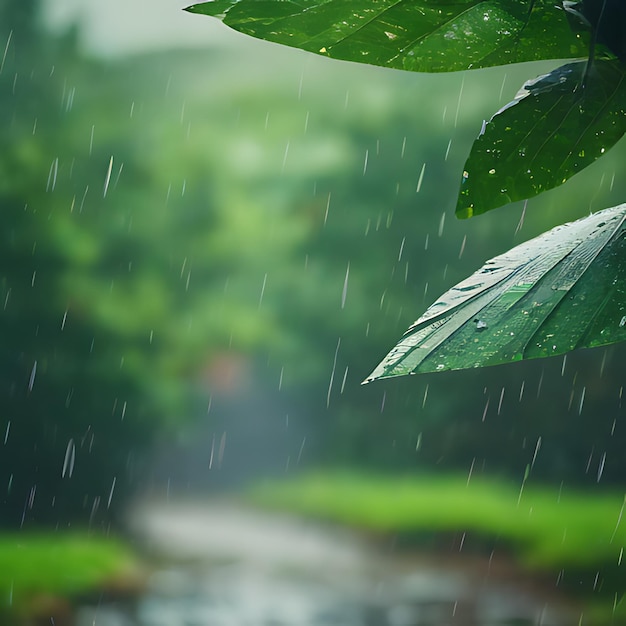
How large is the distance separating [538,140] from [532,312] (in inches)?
1.3

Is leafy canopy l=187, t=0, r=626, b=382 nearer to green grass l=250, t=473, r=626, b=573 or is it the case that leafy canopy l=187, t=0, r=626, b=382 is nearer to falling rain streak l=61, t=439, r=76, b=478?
falling rain streak l=61, t=439, r=76, b=478

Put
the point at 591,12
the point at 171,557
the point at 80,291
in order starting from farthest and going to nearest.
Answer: the point at 171,557, the point at 80,291, the point at 591,12

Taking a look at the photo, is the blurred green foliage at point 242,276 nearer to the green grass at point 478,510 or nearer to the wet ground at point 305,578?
the green grass at point 478,510

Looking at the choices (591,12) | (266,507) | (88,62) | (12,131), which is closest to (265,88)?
(88,62)

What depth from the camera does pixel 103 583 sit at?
4398mm

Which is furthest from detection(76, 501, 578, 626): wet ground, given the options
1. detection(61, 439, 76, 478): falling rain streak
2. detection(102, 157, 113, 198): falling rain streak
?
detection(102, 157, 113, 198): falling rain streak

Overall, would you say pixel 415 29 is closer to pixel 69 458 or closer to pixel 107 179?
pixel 69 458

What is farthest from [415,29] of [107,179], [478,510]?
[478,510]

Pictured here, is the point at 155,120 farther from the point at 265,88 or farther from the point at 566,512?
the point at 566,512

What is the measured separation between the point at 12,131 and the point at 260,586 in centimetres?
305

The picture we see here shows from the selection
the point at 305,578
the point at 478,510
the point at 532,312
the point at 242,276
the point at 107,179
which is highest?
the point at 532,312

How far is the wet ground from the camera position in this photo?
4.51 meters

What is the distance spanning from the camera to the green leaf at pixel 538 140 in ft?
0.37

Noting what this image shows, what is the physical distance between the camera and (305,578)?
4.84 metres
